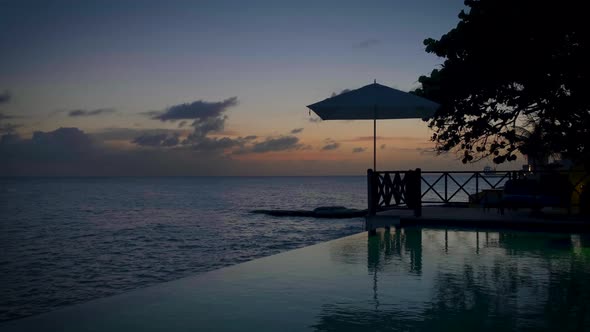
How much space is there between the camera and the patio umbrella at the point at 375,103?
9.86 meters

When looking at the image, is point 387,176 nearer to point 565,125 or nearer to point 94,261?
point 565,125

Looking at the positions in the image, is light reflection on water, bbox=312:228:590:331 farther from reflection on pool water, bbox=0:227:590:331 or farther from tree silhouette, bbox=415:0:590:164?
tree silhouette, bbox=415:0:590:164

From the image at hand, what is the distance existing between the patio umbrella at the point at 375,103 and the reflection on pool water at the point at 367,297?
3.61 m

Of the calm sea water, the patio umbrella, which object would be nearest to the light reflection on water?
the patio umbrella

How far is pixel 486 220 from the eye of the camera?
1015 centimetres

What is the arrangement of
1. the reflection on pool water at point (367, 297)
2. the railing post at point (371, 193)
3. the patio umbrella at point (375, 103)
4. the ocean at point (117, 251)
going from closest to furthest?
1. the reflection on pool water at point (367, 297)
2. the patio umbrella at point (375, 103)
3. the railing post at point (371, 193)
4. the ocean at point (117, 251)

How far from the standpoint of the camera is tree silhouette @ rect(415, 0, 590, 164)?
1034 centimetres

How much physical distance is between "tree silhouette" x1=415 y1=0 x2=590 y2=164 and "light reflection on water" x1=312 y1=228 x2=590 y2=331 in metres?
3.53

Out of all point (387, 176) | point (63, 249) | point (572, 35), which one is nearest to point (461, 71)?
point (572, 35)

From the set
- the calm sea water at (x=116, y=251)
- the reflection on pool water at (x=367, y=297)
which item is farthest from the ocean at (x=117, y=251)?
the reflection on pool water at (x=367, y=297)

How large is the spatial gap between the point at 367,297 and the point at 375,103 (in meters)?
5.91

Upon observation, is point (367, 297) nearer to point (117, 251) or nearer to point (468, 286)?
point (468, 286)

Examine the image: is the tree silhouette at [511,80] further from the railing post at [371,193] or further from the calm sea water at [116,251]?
the calm sea water at [116,251]

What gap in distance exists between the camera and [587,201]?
10.8 metres
